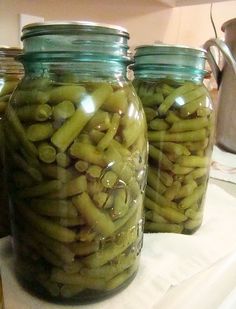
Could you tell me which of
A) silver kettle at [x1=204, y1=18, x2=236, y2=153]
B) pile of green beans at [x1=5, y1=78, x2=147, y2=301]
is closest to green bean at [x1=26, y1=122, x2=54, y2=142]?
pile of green beans at [x1=5, y1=78, x2=147, y2=301]

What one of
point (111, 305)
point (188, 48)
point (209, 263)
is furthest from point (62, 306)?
point (188, 48)

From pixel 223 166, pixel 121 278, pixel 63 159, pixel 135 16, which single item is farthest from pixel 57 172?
pixel 135 16

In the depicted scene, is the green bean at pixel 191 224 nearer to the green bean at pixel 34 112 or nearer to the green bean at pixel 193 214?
the green bean at pixel 193 214

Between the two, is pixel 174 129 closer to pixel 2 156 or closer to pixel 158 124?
pixel 158 124

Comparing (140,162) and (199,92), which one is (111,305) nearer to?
(140,162)

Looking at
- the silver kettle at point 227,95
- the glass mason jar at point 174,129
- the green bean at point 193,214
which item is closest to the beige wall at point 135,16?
the silver kettle at point 227,95

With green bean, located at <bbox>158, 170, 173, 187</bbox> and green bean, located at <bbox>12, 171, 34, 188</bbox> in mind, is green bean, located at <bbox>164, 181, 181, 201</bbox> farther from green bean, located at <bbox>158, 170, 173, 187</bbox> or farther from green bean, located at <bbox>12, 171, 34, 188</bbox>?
green bean, located at <bbox>12, 171, 34, 188</bbox>

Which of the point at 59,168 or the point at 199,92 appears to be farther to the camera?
the point at 199,92
